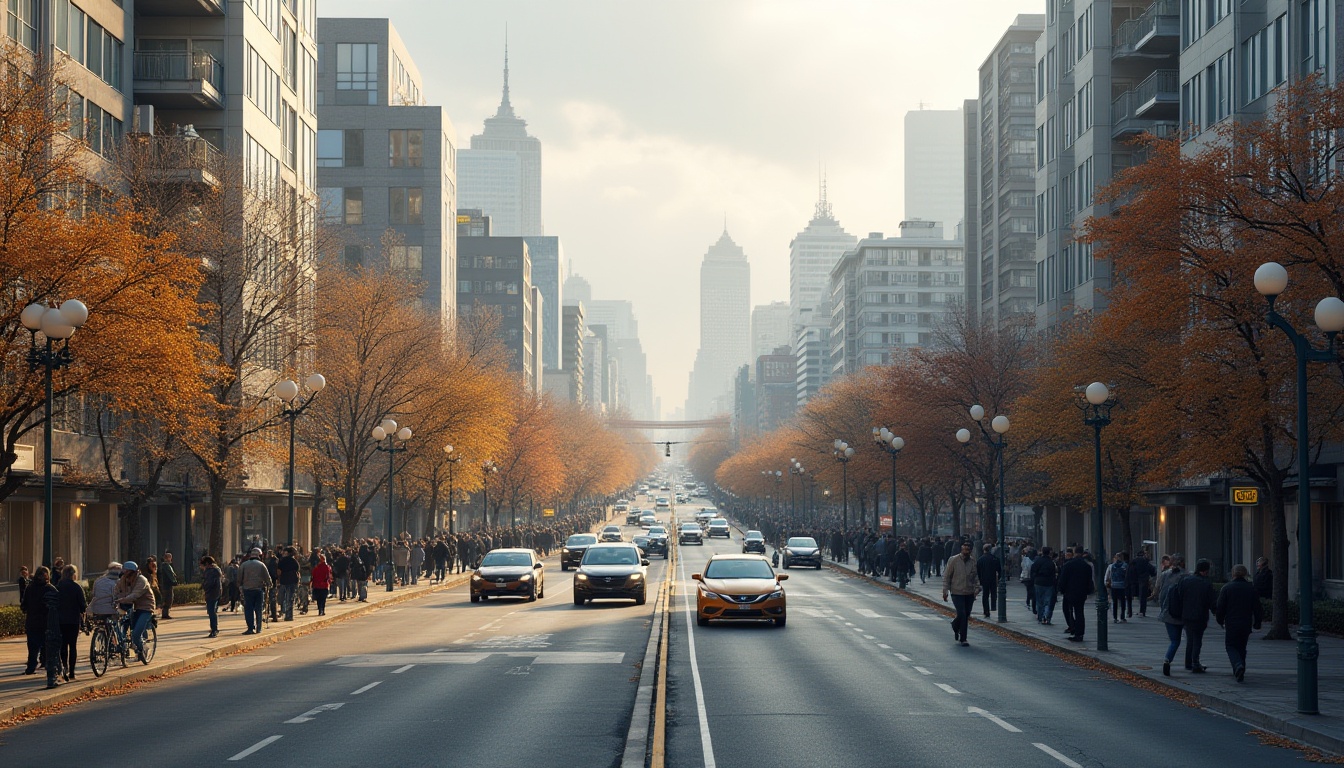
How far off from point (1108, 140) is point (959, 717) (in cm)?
5444

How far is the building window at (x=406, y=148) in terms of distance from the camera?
100 m

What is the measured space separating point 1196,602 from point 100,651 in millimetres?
17196

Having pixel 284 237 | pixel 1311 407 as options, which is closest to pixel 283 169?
pixel 284 237

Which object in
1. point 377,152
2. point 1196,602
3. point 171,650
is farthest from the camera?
point 377,152

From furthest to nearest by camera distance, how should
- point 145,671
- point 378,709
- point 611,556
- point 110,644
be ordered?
point 611,556 → point 145,671 → point 110,644 → point 378,709

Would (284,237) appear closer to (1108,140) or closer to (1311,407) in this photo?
(1311,407)

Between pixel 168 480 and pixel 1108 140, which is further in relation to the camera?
pixel 1108 140

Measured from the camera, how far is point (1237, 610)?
2109cm

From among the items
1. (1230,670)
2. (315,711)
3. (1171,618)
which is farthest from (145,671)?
(1230,670)

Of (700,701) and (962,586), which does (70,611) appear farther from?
(962,586)

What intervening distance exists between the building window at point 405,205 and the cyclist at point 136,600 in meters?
78.1

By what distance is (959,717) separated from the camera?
17812 mm

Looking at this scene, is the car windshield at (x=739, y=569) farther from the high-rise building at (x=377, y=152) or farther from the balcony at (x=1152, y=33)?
the high-rise building at (x=377, y=152)

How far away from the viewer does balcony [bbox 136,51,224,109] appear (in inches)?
1993
